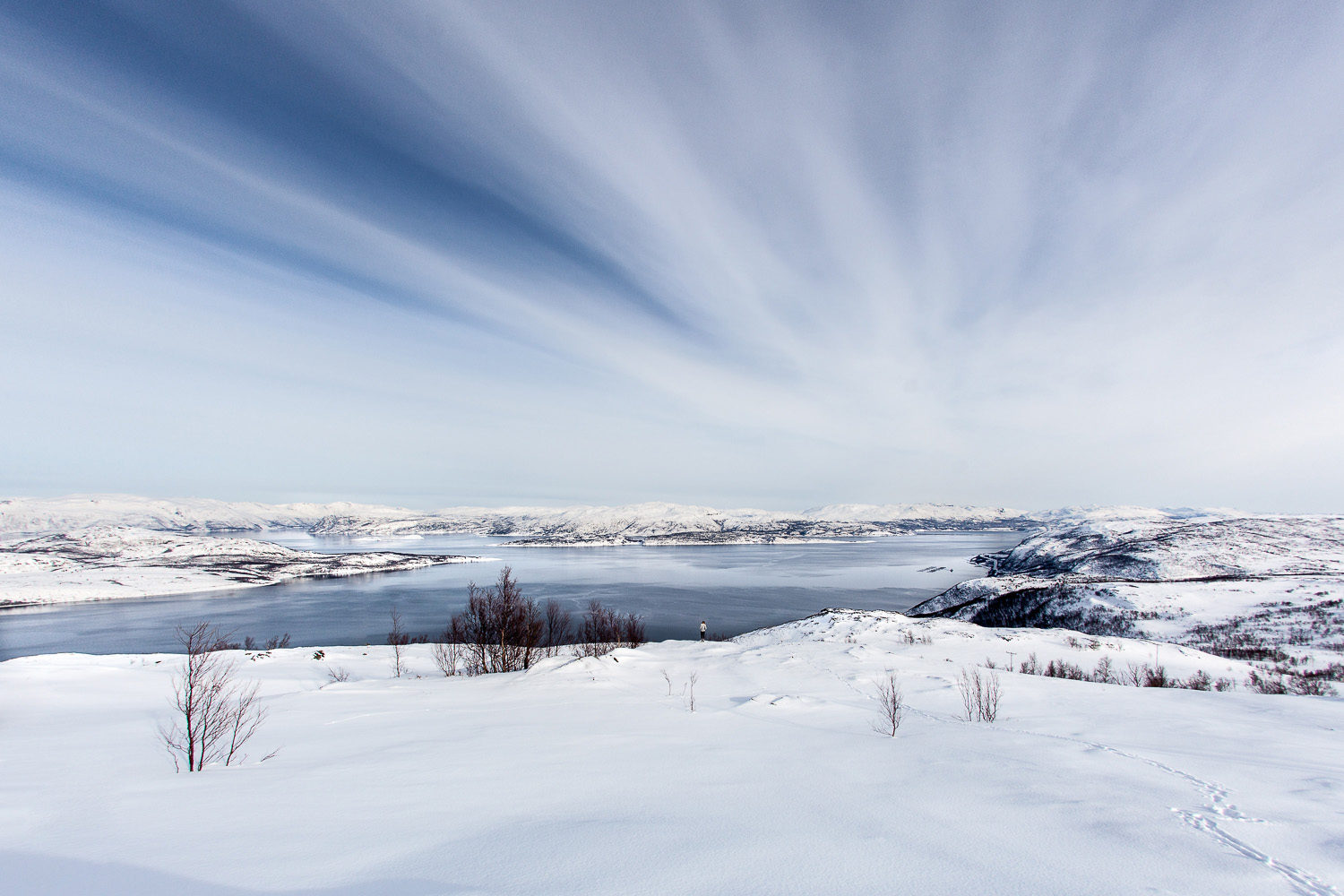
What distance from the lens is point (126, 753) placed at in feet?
20.6

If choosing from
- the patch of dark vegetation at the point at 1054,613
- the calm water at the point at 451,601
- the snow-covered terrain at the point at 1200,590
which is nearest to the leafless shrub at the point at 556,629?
the calm water at the point at 451,601

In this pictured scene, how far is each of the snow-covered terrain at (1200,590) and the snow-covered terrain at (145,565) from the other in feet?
368

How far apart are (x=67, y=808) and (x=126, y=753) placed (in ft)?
9.37

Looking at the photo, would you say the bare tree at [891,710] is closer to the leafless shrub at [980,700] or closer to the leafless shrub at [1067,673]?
the leafless shrub at [980,700]

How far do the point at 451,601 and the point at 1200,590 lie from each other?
71.8 m

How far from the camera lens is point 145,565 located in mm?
99312

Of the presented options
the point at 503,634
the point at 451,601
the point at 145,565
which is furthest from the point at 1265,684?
the point at 145,565

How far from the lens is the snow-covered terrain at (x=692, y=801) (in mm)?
3047

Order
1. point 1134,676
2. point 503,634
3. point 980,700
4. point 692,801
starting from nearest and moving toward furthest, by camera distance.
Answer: point 692,801 < point 980,700 < point 1134,676 < point 503,634

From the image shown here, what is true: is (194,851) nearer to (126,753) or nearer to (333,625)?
(126,753)

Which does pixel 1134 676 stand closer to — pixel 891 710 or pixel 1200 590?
pixel 891 710

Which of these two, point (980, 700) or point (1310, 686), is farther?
point (1310, 686)

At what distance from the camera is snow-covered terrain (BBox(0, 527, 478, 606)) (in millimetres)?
76812

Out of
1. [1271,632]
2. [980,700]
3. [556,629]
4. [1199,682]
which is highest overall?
[980,700]
